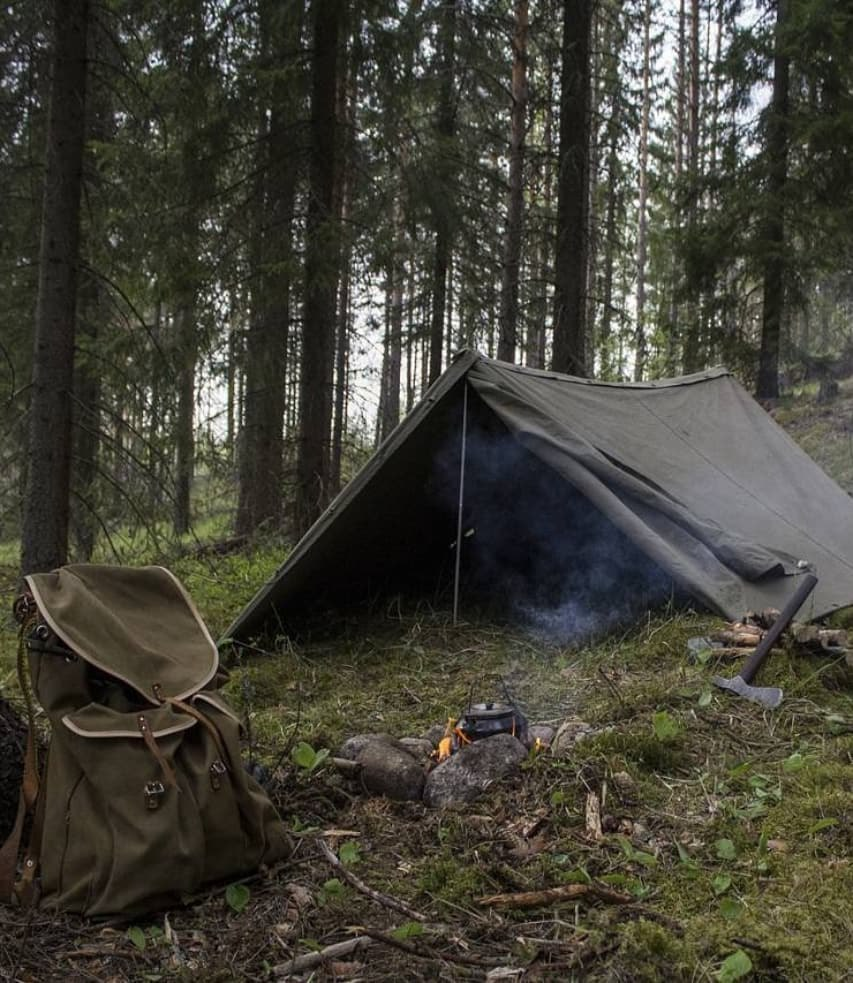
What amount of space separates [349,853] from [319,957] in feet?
1.65

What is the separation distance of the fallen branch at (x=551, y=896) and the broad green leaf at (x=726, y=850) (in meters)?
0.32

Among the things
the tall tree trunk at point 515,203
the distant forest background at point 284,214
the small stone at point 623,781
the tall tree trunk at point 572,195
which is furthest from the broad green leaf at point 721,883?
the tall tree trunk at point 515,203

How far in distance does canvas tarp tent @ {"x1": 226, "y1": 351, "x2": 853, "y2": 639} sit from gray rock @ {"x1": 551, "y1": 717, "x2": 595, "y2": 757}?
104 centimetres

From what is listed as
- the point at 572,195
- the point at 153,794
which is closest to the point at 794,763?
the point at 153,794

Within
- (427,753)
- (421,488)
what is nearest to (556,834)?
(427,753)

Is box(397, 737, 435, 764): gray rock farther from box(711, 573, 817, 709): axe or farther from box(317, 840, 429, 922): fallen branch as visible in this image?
box(711, 573, 817, 709): axe

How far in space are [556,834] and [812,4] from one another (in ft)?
34.8

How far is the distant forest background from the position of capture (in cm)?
514

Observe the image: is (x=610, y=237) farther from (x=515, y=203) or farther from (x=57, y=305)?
(x=57, y=305)

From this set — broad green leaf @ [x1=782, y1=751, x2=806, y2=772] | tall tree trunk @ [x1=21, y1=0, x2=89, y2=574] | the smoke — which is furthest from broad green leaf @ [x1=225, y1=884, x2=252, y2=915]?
tall tree trunk @ [x1=21, y1=0, x2=89, y2=574]

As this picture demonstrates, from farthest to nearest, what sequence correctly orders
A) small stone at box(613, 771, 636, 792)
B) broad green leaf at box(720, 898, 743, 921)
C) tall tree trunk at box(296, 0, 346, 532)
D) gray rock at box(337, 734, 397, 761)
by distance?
tall tree trunk at box(296, 0, 346, 532)
gray rock at box(337, 734, 397, 761)
small stone at box(613, 771, 636, 792)
broad green leaf at box(720, 898, 743, 921)

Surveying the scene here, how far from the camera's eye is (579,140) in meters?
8.24

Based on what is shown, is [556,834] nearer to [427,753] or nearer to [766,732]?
[427,753]

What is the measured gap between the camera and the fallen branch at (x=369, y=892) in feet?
6.59
